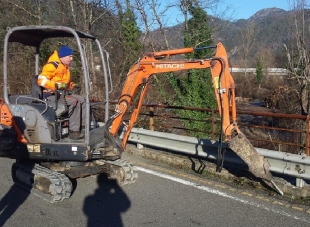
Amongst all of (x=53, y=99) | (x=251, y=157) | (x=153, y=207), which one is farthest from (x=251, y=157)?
(x=53, y=99)

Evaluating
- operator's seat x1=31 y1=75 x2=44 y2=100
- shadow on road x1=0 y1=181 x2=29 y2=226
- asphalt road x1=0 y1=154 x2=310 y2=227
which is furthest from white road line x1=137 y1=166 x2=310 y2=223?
operator's seat x1=31 y1=75 x2=44 y2=100

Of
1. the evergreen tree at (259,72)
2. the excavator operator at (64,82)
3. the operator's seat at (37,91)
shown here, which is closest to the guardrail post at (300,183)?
the excavator operator at (64,82)

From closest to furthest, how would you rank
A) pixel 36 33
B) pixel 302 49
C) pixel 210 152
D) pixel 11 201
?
1. pixel 11 201
2. pixel 36 33
3. pixel 210 152
4. pixel 302 49

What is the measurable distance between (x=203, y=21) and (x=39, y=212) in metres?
20.6

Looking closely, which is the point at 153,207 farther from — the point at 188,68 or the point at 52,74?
the point at 52,74

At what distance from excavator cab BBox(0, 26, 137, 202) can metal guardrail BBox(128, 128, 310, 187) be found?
1769 millimetres

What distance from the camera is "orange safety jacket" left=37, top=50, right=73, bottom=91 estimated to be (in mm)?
7230

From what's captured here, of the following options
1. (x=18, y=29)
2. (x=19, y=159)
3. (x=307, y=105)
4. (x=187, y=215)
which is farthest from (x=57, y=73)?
(x=307, y=105)

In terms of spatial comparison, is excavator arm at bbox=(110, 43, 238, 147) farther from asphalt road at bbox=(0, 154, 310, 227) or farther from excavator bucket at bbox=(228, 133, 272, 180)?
asphalt road at bbox=(0, 154, 310, 227)

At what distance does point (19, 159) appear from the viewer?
25.2 ft

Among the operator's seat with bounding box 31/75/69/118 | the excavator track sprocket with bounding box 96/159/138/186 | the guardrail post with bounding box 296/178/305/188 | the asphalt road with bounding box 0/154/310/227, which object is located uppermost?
the operator's seat with bounding box 31/75/69/118

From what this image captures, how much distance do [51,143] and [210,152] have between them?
3209 mm

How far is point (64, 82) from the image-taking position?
757 centimetres

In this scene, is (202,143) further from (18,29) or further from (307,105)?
(307,105)
